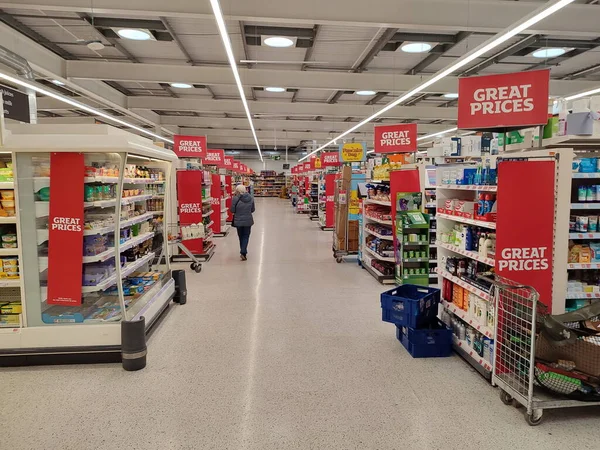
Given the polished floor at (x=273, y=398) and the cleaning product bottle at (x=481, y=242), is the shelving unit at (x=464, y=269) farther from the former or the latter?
the polished floor at (x=273, y=398)

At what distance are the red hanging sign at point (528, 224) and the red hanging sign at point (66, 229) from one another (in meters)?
3.81

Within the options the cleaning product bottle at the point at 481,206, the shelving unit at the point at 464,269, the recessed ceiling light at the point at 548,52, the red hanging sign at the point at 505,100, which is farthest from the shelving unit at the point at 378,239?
the recessed ceiling light at the point at 548,52

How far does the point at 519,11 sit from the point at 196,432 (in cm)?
815

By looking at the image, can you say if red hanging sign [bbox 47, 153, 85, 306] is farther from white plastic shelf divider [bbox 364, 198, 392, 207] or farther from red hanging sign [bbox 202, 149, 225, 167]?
red hanging sign [bbox 202, 149, 225, 167]

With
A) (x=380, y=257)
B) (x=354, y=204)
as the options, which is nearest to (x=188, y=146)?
(x=354, y=204)

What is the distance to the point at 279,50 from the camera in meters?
10.4

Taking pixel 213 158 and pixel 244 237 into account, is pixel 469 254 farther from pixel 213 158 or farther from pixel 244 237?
pixel 213 158

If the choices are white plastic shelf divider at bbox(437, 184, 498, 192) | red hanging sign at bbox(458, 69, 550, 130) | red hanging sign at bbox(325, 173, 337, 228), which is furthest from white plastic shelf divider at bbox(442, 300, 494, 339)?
red hanging sign at bbox(325, 173, 337, 228)

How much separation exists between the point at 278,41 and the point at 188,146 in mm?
4343

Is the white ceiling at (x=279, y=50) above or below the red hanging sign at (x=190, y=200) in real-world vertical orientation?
above

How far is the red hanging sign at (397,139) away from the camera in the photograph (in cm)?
967

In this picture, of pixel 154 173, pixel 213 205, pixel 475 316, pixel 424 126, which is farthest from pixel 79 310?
pixel 424 126

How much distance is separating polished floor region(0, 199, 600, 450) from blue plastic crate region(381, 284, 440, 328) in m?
0.38

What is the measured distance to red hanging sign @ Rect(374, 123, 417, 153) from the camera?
381 inches
